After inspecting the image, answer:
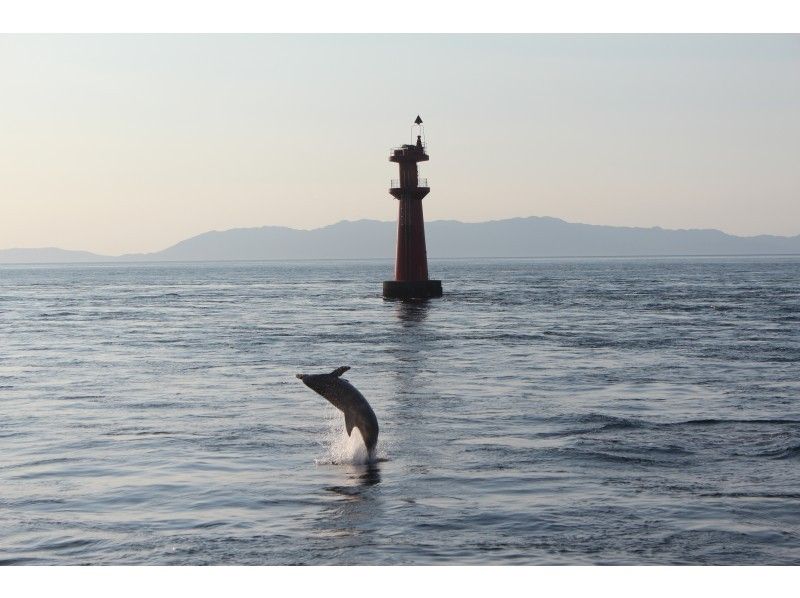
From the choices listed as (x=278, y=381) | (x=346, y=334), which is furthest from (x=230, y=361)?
(x=346, y=334)

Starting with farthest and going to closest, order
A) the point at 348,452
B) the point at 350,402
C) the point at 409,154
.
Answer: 1. the point at 409,154
2. the point at 350,402
3. the point at 348,452

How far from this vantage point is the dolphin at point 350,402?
19328mm

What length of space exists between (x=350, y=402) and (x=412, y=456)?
157 centimetres

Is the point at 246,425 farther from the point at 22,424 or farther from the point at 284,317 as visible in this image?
the point at 284,317

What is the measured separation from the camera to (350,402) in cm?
1941

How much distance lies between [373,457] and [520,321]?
42.2 meters

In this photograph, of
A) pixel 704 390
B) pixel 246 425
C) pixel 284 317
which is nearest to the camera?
pixel 246 425

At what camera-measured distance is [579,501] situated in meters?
16.1

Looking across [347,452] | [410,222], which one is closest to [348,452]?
→ [347,452]

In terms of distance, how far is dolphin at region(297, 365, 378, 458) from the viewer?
1933 cm

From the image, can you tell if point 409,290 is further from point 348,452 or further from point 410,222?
point 348,452

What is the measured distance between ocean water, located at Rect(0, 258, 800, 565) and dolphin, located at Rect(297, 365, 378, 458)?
0.34 m

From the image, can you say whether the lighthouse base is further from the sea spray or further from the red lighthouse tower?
the sea spray

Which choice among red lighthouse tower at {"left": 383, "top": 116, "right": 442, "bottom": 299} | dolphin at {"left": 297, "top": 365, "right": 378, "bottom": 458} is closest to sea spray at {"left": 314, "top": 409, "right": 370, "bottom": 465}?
dolphin at {"left": 297, "top": 365, "right": 378, "bottom": 458}
